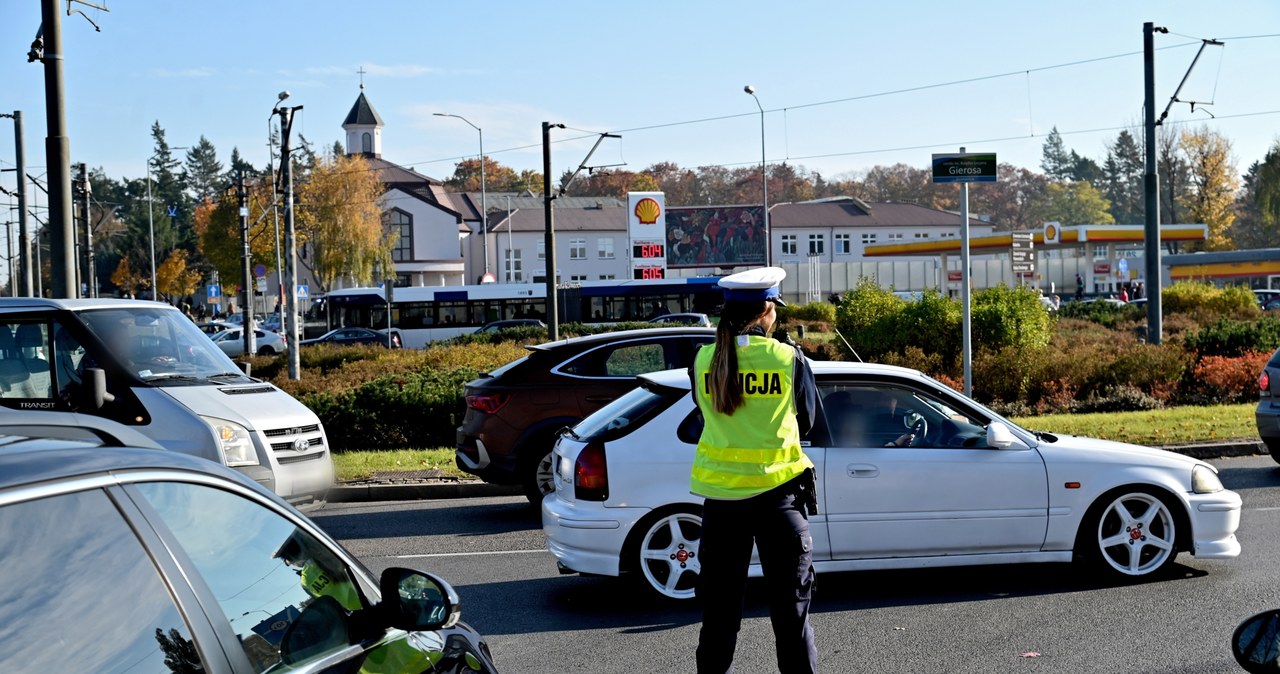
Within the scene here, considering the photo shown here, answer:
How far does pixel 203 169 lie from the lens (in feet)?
504

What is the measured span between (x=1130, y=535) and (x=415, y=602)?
602 cm

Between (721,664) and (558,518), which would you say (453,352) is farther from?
(721,664)

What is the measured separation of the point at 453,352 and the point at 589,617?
18.1 metres

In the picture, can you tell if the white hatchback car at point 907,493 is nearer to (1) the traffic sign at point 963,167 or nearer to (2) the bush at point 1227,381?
(1) the traffic sign at point 963,167

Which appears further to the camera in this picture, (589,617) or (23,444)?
(589,617)

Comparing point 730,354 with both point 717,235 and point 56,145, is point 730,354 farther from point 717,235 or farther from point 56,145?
point 717,235

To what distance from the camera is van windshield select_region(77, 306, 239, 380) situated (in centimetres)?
995

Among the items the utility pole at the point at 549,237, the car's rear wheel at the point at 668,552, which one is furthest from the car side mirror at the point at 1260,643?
the utility pole at the point at 549,237

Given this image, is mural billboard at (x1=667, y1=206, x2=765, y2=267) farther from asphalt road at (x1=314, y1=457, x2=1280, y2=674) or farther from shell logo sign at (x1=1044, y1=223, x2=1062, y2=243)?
asphalt road at (x1=314, y1=457, x2=1280, y2=674)

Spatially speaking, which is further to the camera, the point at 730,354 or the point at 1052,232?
the point at 1052,232

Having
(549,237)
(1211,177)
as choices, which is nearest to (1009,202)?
(1211,177)

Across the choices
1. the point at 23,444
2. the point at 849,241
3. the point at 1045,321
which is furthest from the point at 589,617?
the point at 849,241

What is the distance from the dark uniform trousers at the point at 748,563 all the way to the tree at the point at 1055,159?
17599 cm

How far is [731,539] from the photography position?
520cm
